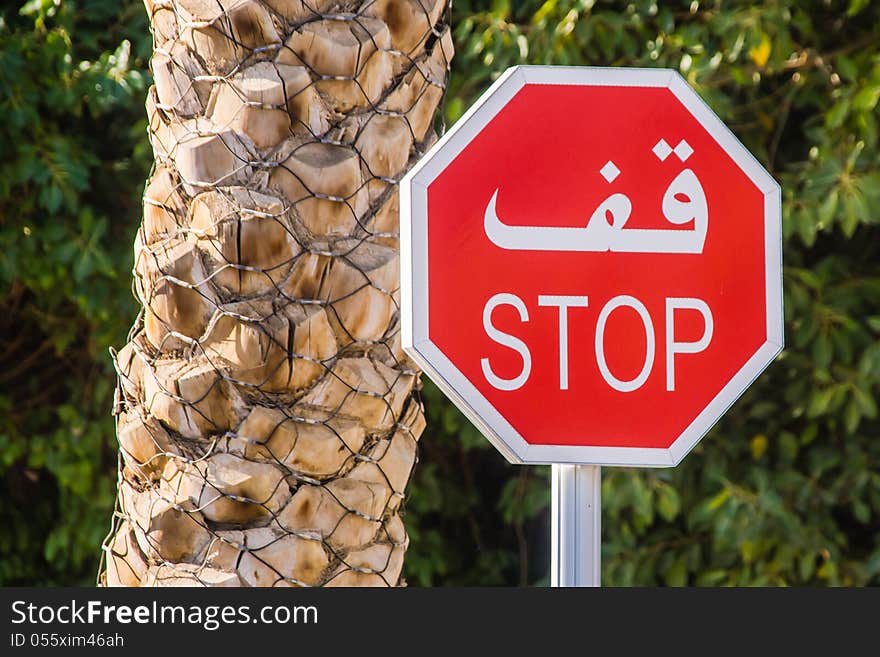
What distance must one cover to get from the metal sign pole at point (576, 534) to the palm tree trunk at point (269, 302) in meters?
0.36

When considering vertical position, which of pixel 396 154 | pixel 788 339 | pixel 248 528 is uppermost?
pixel 788 339

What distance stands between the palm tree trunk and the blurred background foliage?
1.62 metres

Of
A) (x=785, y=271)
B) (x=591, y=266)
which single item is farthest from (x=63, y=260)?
(x=591, y=266)

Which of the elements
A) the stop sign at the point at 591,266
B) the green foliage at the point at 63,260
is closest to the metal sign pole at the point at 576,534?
the stop sign at the point at 591,266

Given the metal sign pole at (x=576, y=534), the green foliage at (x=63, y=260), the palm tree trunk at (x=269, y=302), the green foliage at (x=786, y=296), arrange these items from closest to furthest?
the metal sign pole at (x=576, y=534), the palm tree trunk at (x=269, y=302), the green foliage at (x=786, y=296), the green foliage at (x=63, y=260)

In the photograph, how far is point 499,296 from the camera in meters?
1.03

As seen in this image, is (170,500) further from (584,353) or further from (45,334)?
(45,334)

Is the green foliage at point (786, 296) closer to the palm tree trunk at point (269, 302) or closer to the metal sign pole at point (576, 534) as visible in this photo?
the palm tree trunk at point (269, 302)

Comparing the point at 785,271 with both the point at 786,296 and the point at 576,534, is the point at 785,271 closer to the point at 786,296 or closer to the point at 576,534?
the point at 786,296

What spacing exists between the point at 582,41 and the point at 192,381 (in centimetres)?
190

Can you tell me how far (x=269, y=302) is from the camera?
4.12 ft

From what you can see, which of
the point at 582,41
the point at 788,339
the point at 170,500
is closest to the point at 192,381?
the point at 170,500

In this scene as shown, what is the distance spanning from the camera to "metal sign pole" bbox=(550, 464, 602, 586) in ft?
3.25

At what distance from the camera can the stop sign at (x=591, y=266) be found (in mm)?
1021
